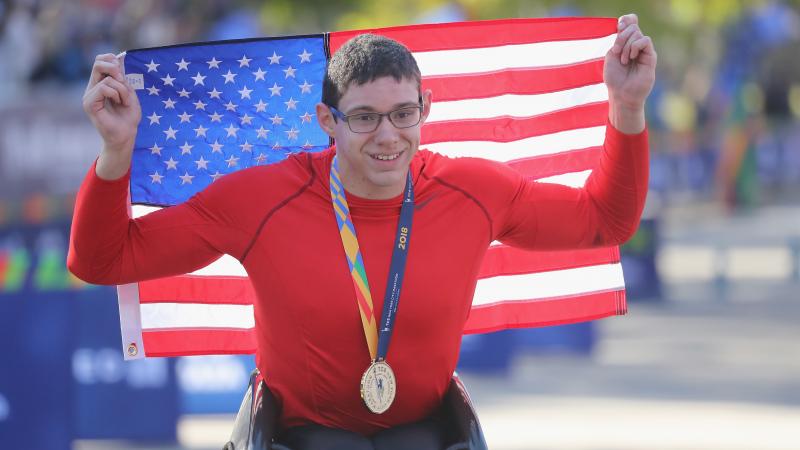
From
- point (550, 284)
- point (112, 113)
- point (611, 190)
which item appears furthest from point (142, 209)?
point (611, 190)

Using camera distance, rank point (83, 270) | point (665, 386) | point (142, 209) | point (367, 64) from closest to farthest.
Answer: point (367, 64), point (83, 270), point (142, 209), point (665, 386)

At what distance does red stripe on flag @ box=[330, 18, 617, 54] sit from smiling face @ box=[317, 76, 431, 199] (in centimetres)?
101

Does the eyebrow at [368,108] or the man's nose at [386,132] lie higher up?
→ the eyebrow at [368,108]

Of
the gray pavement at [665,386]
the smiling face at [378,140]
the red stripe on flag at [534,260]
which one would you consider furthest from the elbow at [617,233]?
the gray pavement at [665,386]

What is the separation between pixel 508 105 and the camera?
5.73m

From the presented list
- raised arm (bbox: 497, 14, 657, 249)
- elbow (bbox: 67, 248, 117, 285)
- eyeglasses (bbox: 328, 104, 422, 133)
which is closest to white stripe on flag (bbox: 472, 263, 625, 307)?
raised arm (bbox: 497, 14, 657, 249)

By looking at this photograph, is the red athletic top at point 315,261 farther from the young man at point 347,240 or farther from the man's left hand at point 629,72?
the man's left hand at point 629,72

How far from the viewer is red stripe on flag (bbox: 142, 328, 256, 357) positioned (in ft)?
17.7

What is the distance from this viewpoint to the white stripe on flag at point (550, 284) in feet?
18.4

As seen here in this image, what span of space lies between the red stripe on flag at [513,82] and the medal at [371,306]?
1.21 m

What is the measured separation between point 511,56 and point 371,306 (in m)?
1.52

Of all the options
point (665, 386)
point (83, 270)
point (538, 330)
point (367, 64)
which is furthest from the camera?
point (538, 330)

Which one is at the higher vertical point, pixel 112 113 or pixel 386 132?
pixel 112 113

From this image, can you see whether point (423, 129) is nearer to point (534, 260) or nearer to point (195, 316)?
point (534, 260)
